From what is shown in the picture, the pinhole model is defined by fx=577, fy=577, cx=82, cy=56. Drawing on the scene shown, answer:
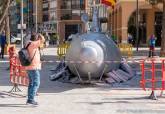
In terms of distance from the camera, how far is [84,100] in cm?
1606

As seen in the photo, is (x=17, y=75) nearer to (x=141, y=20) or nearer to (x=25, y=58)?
(x=25, y=58)

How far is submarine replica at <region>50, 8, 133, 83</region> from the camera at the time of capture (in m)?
19.9

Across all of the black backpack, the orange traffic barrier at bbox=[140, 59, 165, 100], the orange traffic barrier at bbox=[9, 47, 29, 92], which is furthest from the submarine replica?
the black backpack

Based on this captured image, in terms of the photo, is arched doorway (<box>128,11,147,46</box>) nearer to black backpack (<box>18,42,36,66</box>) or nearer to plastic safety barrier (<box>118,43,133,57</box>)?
plastic safety barrier (<box>118,43,133,57</box>)

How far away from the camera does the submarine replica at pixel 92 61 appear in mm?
19922

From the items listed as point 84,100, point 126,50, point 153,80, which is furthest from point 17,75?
point 126,50

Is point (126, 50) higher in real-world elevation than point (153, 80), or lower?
lower

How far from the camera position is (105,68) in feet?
67.9

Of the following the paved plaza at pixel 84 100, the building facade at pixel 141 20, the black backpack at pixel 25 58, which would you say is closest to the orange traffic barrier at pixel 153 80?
the paved plaza at pixel 84 100

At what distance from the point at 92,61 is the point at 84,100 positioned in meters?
3.88

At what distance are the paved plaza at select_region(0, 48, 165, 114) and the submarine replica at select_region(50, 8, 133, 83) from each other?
54 cm

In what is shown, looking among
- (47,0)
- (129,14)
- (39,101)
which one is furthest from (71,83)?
(47,0)

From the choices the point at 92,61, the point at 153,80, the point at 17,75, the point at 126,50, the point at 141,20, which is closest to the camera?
the point at 153,80

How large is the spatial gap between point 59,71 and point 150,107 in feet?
30.3
